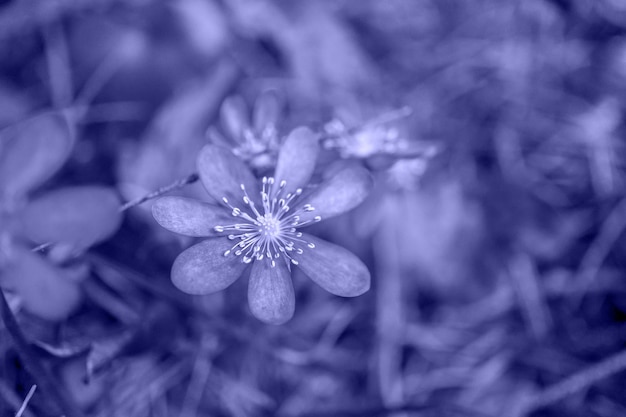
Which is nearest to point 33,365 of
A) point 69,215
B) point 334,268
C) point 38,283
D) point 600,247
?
point 38,283

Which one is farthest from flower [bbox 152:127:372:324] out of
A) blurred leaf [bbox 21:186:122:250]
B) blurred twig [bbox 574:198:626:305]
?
blurred twig [bbox 574:198:626:305]

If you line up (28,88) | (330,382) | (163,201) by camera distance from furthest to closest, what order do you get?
(28,88) < (330,382) < (163,201)

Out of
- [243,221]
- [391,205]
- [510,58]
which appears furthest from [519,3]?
[243,221]

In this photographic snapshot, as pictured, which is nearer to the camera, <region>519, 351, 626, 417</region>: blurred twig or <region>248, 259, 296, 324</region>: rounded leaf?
<region>248, 259, 296, 324</region>: rounded leaf

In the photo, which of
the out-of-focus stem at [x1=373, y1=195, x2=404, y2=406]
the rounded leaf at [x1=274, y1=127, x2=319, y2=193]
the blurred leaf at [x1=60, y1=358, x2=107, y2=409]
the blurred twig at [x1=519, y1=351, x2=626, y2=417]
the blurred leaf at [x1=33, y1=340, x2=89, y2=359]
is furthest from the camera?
the out-of-focus stem at [x1=373, y1=195, x2=404, y2=406]

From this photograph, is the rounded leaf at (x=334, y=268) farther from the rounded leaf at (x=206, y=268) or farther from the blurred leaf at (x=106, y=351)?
the blurred leaf at (x=106, y=351)

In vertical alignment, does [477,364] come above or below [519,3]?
below

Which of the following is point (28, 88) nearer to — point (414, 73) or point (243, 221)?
point (243, 221)

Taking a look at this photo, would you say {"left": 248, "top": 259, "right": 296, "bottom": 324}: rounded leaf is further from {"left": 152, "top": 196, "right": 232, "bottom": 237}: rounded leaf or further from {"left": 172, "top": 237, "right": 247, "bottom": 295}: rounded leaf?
{"left": 152, "top": 196, "right": 232, "bottom": 237}: rounded leaf
